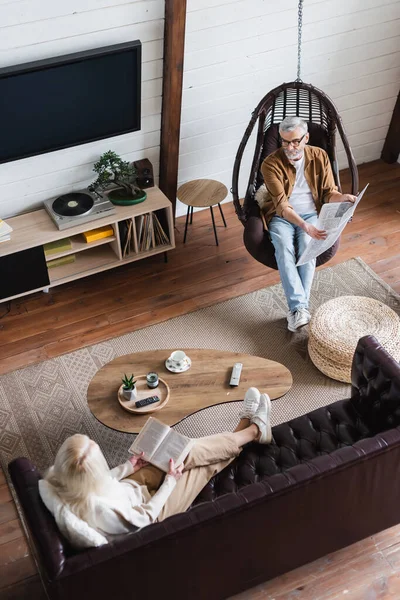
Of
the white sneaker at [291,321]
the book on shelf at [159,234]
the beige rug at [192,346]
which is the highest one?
the book on shelf at [159,234]

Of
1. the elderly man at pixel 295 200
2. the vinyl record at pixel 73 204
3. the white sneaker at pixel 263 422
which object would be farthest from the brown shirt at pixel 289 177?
the white sneaker at pixel 263 422

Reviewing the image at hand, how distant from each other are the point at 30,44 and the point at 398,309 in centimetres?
256

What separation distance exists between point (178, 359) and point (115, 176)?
1.44 m

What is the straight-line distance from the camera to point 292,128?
400 centimetres

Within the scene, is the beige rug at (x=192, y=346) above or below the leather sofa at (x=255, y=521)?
below

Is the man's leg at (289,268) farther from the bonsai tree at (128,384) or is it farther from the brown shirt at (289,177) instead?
the bonsai tree at (128,384)

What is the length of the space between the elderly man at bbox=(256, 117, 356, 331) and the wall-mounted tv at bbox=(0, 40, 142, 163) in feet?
2.94

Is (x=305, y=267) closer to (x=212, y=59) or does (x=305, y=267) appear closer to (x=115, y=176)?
(x=115, y=176)

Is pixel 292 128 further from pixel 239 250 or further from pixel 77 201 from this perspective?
pixel 77 201

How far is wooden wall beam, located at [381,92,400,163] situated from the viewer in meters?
5.36

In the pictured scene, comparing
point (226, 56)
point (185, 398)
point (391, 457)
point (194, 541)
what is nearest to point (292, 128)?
point (226, 56)

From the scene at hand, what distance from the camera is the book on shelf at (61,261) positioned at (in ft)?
14.4

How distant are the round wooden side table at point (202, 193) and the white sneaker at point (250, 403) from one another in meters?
1.65

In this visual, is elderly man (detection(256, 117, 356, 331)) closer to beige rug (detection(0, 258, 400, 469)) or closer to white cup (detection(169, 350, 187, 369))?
beige rug (detection(0, 258, 400, 469))
